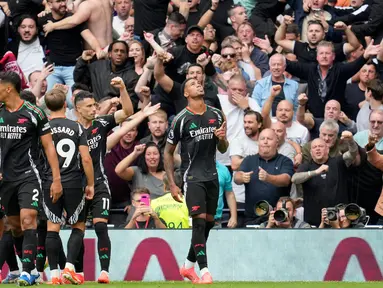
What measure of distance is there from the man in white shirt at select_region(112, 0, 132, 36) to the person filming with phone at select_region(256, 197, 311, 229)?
21.3ft

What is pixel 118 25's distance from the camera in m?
22.2

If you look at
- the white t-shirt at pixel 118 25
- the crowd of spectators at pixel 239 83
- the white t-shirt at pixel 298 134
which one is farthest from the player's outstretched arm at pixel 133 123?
the white t-shirt at pixel 118 25

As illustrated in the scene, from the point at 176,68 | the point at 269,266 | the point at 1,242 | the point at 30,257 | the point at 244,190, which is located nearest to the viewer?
the point at 30,257

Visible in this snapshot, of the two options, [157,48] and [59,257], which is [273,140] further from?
[59,257]

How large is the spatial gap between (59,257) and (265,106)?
5.28m

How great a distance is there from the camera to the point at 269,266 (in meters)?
16.4

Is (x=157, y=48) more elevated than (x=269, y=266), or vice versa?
(x=157, y=48)

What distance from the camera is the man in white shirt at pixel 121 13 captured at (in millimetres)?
21984

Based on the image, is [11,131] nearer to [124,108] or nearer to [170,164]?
[124,108]

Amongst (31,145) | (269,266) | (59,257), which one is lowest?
(269,266)

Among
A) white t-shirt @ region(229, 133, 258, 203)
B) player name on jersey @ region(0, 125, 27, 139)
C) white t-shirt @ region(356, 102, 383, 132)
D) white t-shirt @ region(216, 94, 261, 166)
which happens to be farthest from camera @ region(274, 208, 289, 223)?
player name on jersey @ region(0, 125, 27, 139)

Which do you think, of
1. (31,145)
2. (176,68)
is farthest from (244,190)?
(31,145)

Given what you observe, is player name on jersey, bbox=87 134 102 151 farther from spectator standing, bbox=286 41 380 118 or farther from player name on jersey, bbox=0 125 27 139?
spectator standing, bbox=286 41 380 118

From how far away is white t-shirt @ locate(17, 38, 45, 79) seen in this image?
21359 mm
